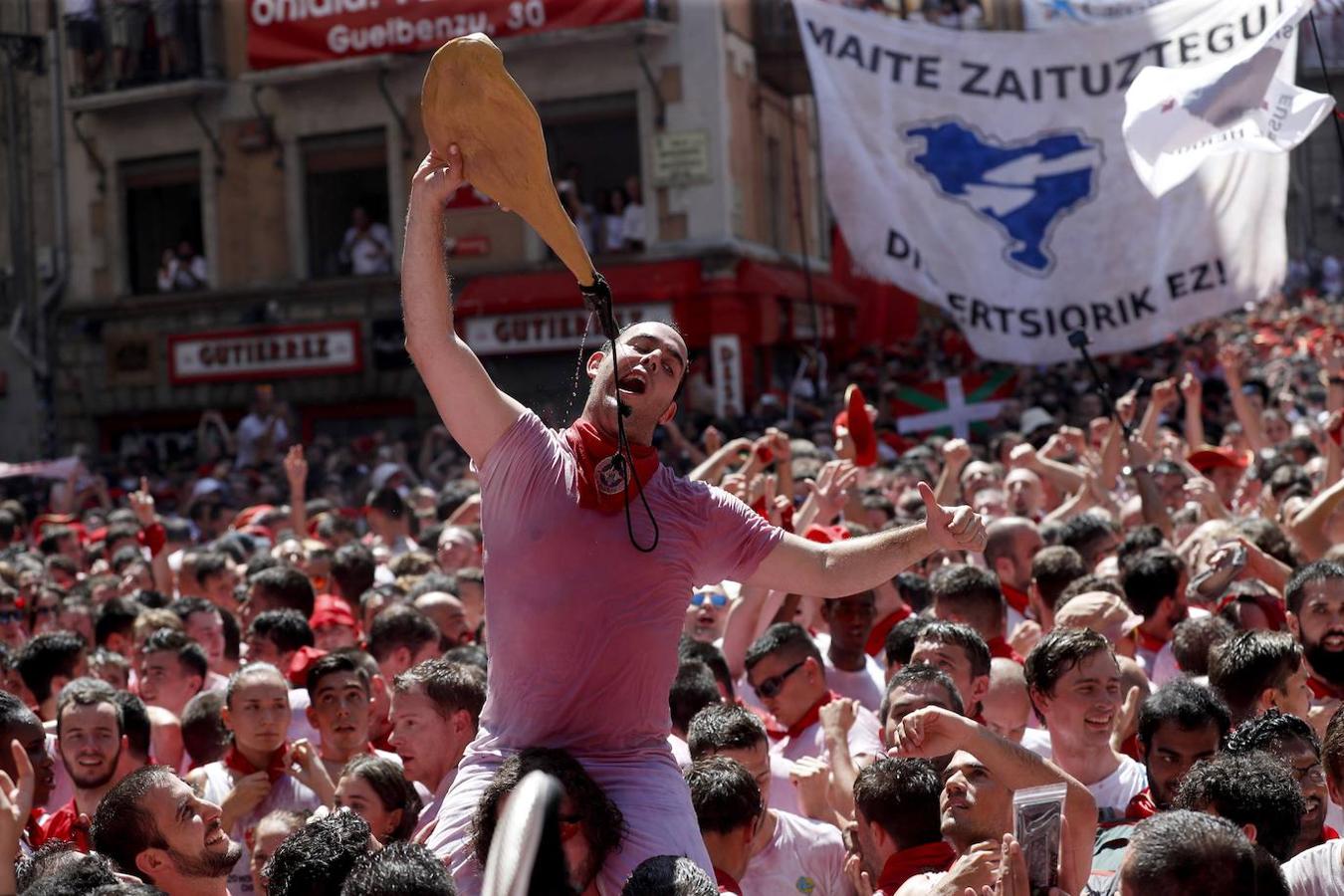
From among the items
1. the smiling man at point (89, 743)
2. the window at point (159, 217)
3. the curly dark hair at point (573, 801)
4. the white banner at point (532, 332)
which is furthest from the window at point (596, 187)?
the curly dark hair at point (573, 801)

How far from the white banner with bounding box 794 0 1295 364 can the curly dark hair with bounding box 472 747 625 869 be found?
8.33 metres

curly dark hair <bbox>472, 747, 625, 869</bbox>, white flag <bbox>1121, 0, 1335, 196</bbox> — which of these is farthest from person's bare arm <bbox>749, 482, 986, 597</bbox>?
white flag <bbox>1121, 0, 1335, 196</bbox>

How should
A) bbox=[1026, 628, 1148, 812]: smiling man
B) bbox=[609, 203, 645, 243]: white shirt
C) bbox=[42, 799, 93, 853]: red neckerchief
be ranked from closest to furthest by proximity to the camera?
bbox=[42, 799, 93, 853]: red neckerchief, bbox=[1026, 628, 1148, 812]: smiling man, bbox=[609, 203, 645, 243]: white shirt

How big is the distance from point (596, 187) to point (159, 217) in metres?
6.25

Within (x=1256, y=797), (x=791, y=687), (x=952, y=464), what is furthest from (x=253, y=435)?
(x=1256, y=797)

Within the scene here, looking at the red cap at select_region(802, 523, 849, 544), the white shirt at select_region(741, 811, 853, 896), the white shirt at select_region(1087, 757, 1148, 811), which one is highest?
the red cap at select_region(802, 523, 849, 544)

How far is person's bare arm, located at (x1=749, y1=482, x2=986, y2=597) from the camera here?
3.75 meters

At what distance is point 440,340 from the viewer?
3666mm

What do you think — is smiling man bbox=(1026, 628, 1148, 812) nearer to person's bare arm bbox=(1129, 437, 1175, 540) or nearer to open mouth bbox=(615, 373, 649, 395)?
open mouth bbox=(615, 373, 649, 395)

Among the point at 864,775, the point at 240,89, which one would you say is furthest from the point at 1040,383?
the point at 864,775

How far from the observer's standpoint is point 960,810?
3.83 metres

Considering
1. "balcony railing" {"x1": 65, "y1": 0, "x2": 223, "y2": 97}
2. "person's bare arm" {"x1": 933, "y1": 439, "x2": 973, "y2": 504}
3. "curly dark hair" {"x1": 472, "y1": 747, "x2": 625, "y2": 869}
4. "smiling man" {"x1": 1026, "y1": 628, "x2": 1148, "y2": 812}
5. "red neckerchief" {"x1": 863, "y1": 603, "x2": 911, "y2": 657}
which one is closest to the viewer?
"curly dark hair" {"x1": 472, "y1": 747, "x2": 625, "y2": 869}

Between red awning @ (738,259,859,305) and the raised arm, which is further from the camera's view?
red awning @ (738,259,859,305)

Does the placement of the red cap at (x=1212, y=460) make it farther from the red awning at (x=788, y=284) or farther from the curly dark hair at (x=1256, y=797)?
the red awning at (x=788, y=284)
